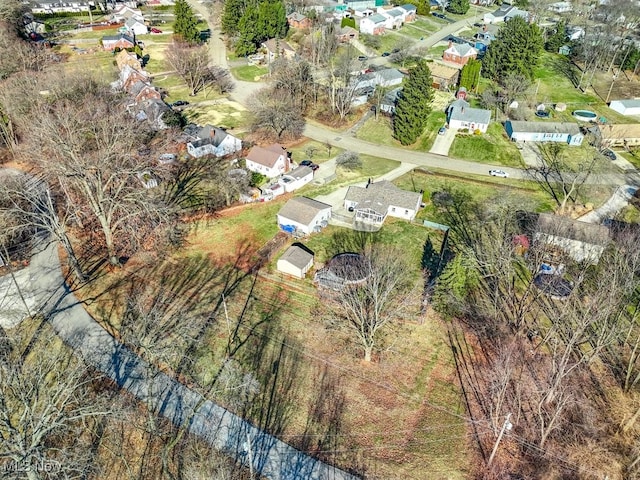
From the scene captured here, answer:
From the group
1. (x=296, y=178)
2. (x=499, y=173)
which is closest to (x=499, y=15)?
(x=499, y=173)

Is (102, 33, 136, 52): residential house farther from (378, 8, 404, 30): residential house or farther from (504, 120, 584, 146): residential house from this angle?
(504, 120, 584, 146): residential house

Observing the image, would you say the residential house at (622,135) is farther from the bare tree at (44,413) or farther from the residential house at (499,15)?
the bare tree at (44,413)

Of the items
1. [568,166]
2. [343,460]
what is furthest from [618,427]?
[568,166]

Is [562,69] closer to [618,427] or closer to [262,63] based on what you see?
[262,63]

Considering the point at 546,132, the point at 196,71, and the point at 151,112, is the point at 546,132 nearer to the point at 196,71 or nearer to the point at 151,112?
the point at 196,71

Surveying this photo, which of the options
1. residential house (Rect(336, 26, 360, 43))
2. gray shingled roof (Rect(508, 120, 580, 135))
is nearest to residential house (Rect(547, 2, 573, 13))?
residential house (Rect(336, 26, 360, 43))

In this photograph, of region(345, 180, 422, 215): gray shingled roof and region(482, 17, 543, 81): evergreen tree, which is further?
region(482, 17, 543, 81): evergreen tree

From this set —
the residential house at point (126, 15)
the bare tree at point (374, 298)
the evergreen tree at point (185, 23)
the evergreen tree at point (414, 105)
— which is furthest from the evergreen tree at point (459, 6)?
the bare tree at point (374, 298)
